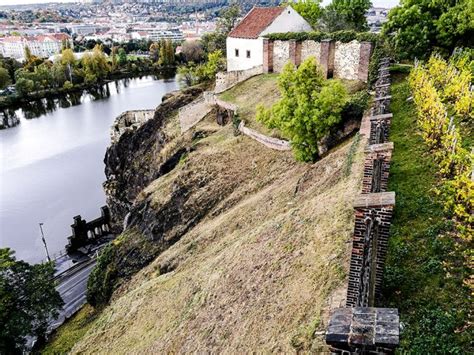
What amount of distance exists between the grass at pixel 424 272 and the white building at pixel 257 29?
33666mm

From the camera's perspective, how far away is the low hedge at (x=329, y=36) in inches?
1359

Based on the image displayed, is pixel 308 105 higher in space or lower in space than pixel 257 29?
lower

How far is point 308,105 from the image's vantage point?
22953mm

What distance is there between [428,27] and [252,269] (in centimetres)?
2331

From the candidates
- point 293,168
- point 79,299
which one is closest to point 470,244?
→ point 293,168

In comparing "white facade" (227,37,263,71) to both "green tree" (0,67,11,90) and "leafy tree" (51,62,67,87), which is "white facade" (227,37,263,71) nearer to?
"leafy tree" (51,62,67,87)

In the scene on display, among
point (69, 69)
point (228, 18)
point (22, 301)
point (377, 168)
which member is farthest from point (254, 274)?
point (69, 69)

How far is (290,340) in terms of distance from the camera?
1034 cm

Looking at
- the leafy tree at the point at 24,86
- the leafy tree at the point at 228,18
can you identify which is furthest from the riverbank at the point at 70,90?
the leafy tree at the point at 228,18

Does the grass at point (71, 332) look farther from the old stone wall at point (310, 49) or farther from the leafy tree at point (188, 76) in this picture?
the leafy tree at point (188, 76)

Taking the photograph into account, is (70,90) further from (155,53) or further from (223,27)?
(223,27)

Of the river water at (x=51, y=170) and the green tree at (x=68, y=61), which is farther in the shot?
the green tree at (x=68, y=61)

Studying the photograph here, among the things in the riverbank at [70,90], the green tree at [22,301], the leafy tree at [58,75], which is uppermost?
the leafy tree at [58,75]

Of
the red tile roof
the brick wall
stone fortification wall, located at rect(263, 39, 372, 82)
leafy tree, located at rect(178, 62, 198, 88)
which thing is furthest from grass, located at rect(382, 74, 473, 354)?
leafy tree, located at rect(178, 62, 198, 88)
